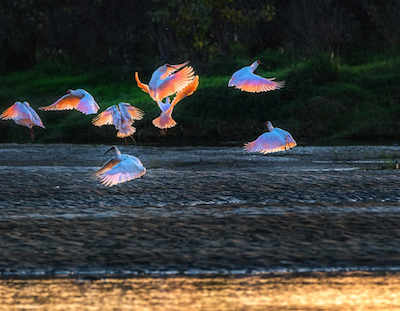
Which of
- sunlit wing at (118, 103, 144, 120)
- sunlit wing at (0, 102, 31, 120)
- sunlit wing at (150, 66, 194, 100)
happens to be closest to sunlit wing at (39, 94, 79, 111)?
sunlit wing at (118, 103, 144, 120)

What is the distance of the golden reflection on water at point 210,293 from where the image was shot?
4.44 m

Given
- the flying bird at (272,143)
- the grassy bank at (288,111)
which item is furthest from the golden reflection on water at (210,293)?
the grassy bank at (288,111)

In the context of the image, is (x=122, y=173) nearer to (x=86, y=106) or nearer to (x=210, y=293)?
(x=86, y=106)

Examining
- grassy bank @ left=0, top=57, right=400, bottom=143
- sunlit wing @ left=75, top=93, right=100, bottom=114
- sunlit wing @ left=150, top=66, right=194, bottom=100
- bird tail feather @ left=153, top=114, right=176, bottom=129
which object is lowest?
grassy bank @ left=0, top=57, right=400, bottom=143

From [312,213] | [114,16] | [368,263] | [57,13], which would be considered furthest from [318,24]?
[368,263]

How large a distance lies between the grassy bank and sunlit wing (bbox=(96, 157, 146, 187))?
13.3 meters

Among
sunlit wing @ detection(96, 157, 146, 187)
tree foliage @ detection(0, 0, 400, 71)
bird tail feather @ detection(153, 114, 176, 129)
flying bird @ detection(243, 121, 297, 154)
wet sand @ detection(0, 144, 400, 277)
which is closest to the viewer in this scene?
wet sand @ detection(0, 144, 400, 277)

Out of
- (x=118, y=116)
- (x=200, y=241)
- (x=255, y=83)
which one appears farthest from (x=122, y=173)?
(x=118, y=116)

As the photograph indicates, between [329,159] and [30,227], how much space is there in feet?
27.2

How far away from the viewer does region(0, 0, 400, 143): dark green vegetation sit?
76.0 ft

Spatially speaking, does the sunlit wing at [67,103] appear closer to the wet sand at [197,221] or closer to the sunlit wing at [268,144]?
the wet sand at [197,221]

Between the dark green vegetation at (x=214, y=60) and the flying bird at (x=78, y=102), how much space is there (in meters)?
9.71

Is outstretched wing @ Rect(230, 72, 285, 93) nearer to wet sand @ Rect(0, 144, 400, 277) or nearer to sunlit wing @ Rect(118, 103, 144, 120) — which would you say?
sunlit wing @ Rect(118, 103, 144, 120)

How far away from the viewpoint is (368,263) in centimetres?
552
